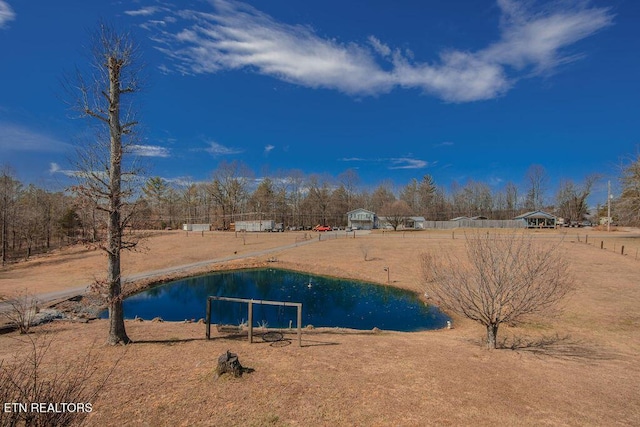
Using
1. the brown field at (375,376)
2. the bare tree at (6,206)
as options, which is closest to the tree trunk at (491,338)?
the brown field at (375,376)

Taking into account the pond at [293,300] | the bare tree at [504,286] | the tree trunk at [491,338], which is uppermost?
the bare tree at [504,286]

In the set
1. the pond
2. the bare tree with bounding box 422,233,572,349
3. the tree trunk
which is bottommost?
the pond

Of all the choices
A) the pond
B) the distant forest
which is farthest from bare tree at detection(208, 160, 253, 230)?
the pond

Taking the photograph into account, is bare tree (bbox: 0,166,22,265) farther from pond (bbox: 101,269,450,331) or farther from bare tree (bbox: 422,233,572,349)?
bare tree (bbox: 422,233,572,349)

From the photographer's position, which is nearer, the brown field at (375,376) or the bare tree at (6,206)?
the brown field at (375,376)

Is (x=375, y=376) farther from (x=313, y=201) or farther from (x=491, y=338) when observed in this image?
(x=313, y=201)

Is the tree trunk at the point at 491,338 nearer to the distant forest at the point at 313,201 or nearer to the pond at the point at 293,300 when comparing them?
the pond at the point at 293,300

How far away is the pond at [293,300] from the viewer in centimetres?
1872

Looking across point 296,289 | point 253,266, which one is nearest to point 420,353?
point 296,289

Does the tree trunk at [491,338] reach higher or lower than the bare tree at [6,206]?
lower

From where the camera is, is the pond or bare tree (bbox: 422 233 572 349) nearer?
bare tree (bbox: 422 233 572 349)

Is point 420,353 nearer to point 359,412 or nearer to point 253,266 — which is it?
point 359,412

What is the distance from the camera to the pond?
1872 centimetres

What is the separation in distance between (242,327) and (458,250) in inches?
1216
